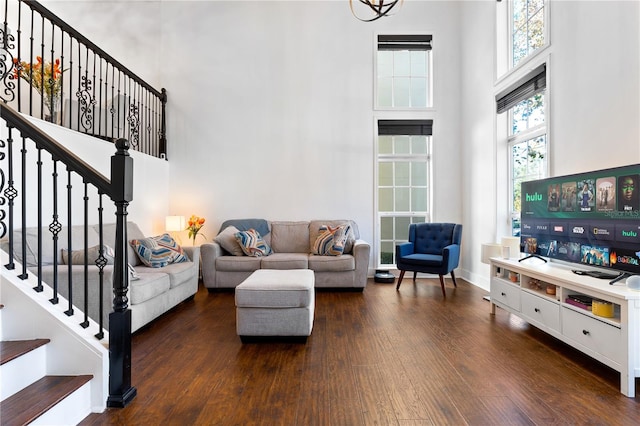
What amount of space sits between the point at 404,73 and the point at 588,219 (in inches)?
153

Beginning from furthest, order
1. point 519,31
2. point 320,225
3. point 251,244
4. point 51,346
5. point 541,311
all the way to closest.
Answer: point 320,225
point 251,244
point 519,31
point 541,311
point 51,346

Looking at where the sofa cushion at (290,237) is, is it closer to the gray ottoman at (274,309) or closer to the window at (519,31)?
the gray ottoman at (274,309)

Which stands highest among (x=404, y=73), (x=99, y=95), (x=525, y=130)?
(x=404, y=73)

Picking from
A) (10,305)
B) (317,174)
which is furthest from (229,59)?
(10,305)

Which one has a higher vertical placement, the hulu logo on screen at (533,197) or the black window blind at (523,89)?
the black window blind at (523,89)

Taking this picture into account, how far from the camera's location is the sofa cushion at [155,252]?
360 cm

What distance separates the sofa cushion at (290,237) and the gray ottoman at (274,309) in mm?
2350

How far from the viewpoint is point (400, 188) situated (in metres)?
5.64

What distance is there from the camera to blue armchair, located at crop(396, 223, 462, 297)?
4293mm

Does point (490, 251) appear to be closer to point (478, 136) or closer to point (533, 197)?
point (533, 197)

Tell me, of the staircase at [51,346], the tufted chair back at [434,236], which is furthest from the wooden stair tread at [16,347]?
the tufted chair back at [434,236]

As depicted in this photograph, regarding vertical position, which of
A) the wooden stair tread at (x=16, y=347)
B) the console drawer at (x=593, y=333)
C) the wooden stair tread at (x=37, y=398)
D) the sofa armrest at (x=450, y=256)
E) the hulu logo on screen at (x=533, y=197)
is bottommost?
the wooden stair tread at (x=37, y=398)

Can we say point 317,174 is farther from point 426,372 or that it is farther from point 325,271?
point 426,372

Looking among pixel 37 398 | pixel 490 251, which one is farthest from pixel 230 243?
pixel 490 251
